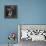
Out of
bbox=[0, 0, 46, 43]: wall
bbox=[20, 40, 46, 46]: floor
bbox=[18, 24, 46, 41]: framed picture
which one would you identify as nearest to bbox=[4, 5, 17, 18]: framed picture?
bbox=[0, 0, 46, 43]: wall

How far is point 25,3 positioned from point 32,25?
66 centimetres

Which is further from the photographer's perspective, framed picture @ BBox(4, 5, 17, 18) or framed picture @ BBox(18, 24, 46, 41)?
framed picture @ BBox(4, 5, 17, 18)

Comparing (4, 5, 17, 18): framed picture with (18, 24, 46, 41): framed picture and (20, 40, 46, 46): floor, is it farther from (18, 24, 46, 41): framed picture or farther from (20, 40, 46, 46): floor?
(20, 40, 46, 46): floor

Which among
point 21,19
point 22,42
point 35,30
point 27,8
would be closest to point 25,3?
point 27,8

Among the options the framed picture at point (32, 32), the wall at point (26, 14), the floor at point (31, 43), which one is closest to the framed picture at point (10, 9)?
the wall at point (26, 14)

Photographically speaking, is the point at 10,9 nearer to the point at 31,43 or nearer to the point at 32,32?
the point at 32,32

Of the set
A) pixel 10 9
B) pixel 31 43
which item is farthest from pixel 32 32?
pixel 10 9

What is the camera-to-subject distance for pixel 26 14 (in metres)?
4.25

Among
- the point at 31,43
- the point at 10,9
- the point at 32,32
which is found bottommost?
the point at 31,43

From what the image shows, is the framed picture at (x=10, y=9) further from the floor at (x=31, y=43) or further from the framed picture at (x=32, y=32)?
the floor at (x=31, y=43)

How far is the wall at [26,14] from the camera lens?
4242 mm

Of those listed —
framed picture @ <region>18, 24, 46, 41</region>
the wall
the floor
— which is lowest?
the floor

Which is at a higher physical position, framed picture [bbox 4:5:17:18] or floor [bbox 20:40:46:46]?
framed picture [bbox 4:5:17:18]

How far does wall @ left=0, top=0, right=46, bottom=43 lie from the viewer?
13.9 ft
